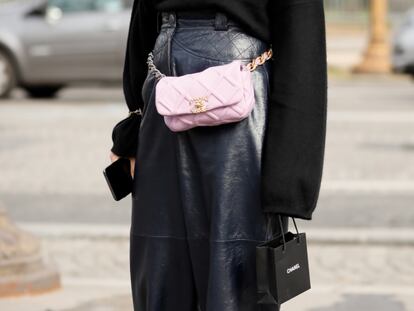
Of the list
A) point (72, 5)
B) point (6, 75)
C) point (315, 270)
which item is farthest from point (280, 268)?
point (72, 5)

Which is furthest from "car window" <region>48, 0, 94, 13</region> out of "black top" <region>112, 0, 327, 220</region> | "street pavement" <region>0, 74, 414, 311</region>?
"black top" <region>112, 0, 327, 220</region>

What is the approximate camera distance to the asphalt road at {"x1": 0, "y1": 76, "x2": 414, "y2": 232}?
26.1 feet

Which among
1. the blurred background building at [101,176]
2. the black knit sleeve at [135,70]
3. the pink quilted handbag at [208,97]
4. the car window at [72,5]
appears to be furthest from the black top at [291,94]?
the car window at [72,5]

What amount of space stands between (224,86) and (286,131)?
226 millimetres

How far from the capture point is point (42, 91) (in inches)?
678

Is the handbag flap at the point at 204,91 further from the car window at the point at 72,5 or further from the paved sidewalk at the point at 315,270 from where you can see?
the car window at the point at 72,5

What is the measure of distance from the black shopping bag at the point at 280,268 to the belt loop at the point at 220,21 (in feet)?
1.96

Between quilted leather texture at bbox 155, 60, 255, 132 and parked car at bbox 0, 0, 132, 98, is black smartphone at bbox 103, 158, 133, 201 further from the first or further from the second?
parked car at bbox 0, 0, 132, 98

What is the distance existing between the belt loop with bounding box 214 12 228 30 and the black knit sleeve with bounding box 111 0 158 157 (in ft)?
Result: 1.09

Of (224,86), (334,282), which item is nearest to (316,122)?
(224,86)

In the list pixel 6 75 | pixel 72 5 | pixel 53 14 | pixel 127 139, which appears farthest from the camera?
pixel 72 5

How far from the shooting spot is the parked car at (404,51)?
19.8 metres

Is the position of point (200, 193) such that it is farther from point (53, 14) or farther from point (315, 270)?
point (53, 14)

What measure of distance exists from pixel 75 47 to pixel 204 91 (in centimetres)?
1340
